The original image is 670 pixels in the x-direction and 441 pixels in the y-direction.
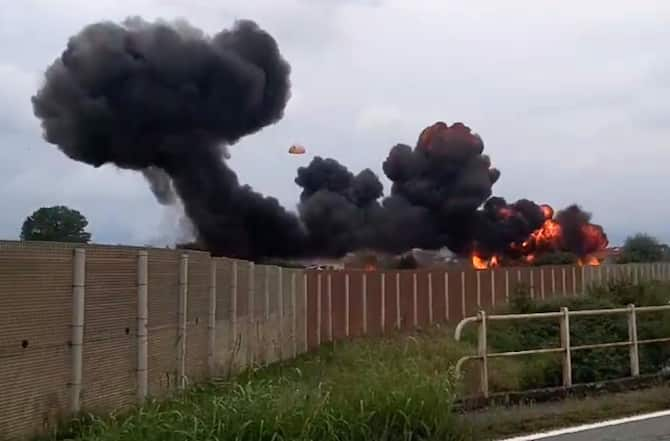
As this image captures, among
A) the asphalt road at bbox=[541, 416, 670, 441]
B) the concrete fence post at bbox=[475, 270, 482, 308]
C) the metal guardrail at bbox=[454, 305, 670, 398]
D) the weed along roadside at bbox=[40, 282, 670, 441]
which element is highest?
the concrete fence post at bbox=[475, 270, 482, 308]

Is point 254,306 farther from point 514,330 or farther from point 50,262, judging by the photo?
point 50,262

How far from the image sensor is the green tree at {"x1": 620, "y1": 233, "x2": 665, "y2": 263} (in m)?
54.6

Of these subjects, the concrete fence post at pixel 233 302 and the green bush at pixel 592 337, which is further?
the concrete fence post at pixel 233 302

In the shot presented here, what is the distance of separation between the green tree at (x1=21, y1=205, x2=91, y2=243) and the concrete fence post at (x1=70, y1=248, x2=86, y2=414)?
33.0m

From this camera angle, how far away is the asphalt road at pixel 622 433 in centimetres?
880

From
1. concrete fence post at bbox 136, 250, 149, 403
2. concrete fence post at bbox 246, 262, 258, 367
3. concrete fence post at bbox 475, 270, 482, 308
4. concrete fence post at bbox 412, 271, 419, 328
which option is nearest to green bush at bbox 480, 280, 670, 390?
concrete fence post at bbox 246, 262, 258, 367

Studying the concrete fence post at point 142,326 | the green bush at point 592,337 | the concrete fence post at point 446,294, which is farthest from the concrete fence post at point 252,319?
the concrete fence post at point 446,294

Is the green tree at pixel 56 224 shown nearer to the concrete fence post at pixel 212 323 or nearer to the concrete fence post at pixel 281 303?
the concrete fence post at pixel 281 303

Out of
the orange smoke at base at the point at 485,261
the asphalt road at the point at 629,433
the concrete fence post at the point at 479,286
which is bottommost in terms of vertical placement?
the asphalt road at the point at 629,433

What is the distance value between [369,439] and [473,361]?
467 centimetres

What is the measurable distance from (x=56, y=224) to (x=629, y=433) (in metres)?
38.4

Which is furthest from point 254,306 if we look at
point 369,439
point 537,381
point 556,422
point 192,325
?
point 369,439

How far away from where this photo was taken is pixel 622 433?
9.12 metres

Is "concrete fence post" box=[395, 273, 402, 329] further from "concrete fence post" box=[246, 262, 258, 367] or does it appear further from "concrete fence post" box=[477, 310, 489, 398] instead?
"concrete fence post" box=[477, 310, 489, 398]
